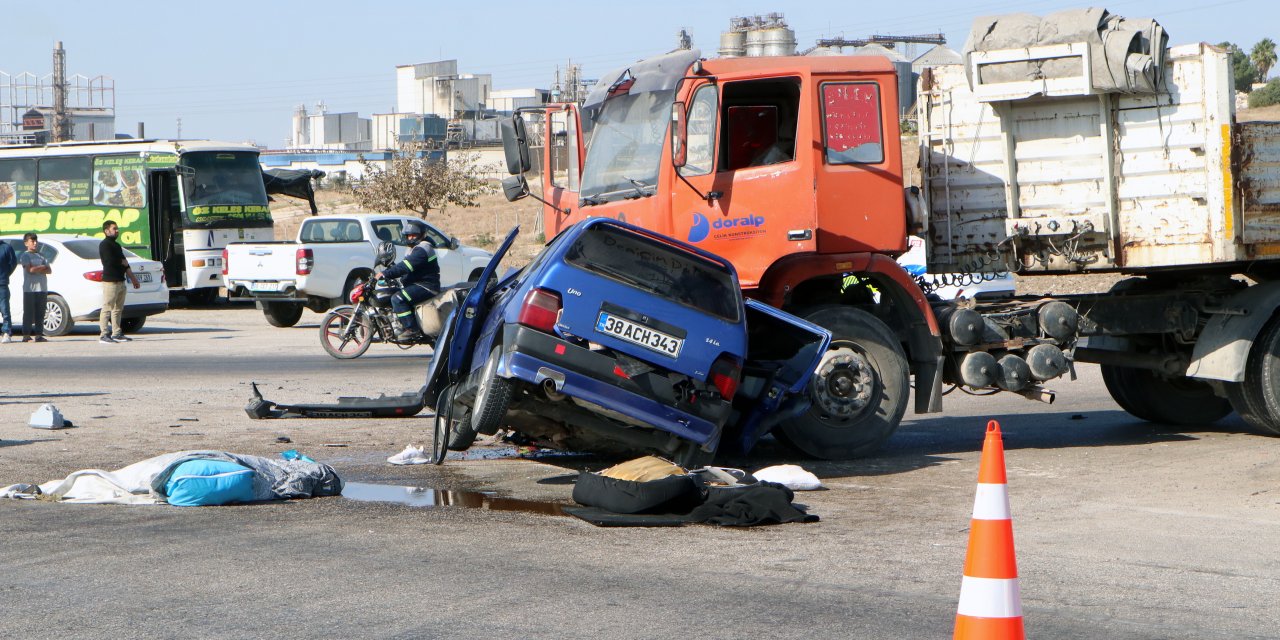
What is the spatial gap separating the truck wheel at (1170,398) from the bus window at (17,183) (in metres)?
25.9

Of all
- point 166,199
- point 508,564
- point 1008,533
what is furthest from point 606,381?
point 166,199

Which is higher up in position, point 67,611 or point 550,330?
point 550,330

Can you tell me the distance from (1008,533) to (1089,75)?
6.55m

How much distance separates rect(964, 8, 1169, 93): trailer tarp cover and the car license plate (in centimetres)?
368

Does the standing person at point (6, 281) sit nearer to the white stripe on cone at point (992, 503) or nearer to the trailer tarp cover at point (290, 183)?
the trailer tarp cover at point (290, 183)

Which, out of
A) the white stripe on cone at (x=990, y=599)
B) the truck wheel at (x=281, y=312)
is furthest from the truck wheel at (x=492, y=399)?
the truck wheel at (x=281, y=312)

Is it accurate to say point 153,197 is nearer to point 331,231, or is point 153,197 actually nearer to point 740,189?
point 331,231

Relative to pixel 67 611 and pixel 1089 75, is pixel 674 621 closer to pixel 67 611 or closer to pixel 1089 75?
pixel 67 611

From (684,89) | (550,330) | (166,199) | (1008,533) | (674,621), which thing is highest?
(166,199)

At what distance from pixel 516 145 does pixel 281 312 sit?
1586cm

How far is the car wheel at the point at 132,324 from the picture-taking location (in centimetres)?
2311

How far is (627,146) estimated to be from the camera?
9.69 m

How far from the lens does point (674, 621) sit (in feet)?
17.0

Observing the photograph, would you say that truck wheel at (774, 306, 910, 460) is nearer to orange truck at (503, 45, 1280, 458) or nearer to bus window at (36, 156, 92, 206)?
orange truck at (503, 45, 1280, 458)
